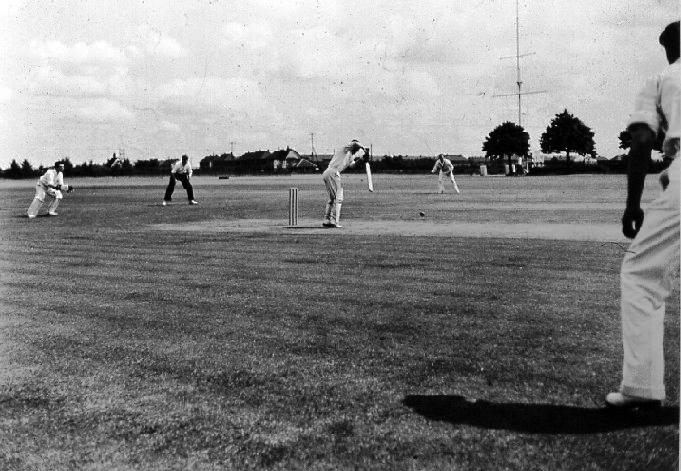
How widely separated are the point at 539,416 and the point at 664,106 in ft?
5.84

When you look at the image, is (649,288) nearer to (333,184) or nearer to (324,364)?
(324,364)

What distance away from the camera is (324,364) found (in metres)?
5.40

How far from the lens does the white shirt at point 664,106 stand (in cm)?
386

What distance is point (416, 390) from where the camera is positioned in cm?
473

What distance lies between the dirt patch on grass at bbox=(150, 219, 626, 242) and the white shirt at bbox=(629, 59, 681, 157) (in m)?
9.74

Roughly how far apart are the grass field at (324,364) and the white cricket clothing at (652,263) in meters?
0.28

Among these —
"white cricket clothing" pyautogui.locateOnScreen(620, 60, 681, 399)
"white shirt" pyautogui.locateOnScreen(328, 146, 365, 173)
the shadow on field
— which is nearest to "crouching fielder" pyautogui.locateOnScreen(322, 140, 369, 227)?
"white shirt" pyautogui.locateOnScreen(328, 146, 365, 173)

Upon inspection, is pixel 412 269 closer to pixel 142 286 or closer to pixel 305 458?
pixel 142 286

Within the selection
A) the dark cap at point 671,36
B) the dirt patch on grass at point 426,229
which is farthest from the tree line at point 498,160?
the dark cap at point 671,36

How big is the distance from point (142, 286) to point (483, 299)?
416cm

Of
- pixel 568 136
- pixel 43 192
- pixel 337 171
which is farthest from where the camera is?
pixel 568 136

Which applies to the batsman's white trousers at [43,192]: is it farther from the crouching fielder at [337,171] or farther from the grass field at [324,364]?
the grass field at [324,364]

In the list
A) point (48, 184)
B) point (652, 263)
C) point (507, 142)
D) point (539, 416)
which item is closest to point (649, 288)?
point (652, 263)

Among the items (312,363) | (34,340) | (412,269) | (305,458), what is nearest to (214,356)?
(312,363)
